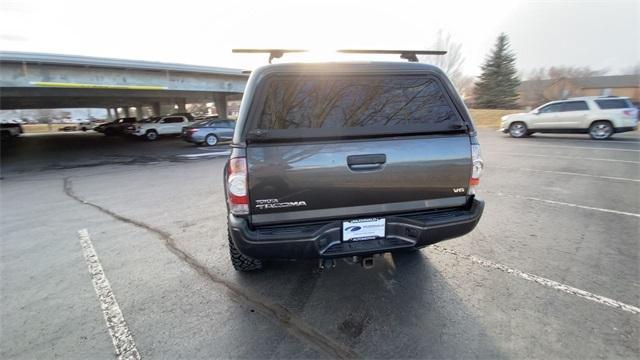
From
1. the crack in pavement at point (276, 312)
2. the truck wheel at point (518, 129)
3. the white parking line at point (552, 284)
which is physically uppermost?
the truck wheel at point (518, 129)

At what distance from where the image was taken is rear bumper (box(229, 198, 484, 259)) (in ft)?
7.38

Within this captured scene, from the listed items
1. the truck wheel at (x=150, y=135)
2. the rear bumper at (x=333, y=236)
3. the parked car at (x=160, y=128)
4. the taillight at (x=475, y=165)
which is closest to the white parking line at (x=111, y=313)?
the rear bumper at (x=333, y=236)

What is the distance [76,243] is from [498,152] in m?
12.9

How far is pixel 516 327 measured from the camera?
235cm

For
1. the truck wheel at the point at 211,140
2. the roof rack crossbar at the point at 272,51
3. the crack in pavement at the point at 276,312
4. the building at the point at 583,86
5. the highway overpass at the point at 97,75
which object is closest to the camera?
the crack in pavement at the point at 276,312

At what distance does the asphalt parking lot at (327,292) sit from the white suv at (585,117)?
1097 centimetres

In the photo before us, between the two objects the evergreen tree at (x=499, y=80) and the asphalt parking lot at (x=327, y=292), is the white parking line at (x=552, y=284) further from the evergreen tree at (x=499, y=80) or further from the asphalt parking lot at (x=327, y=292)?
the evergreen tree at (x=499, y=80)

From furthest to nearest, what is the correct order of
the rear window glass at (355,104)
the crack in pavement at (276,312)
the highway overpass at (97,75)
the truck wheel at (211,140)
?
1. the truck wheel at (211,140)
2. the highway overpass at (97,75)
3. the rear window glass at (355,104)
4. the crack in pavement at (276,312)

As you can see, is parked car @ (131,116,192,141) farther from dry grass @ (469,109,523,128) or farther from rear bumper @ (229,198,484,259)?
rear bumper @ (229,198,484,259)

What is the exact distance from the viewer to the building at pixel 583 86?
174 feet

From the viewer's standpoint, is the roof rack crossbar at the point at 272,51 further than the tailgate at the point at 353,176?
Yes

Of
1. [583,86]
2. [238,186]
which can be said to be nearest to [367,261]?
[238,186]

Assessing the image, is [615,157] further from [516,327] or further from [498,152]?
[516,327]

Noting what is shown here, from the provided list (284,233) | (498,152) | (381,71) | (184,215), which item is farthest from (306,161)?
(498,152)
